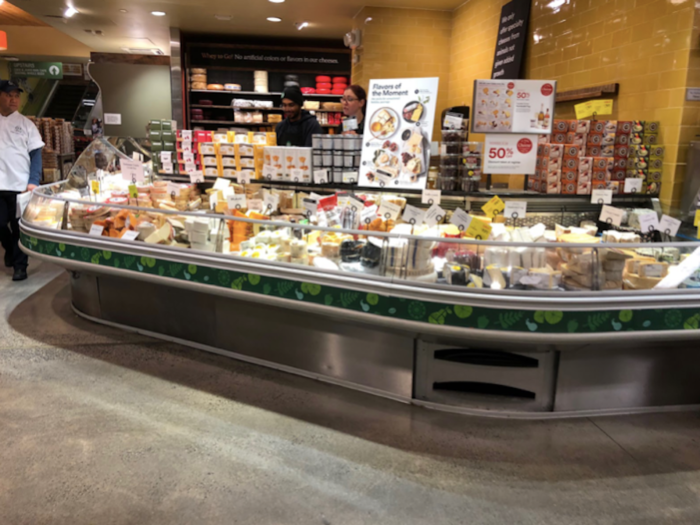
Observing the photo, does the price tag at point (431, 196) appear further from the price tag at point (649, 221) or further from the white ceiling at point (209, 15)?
the white ceiling at point (209, 15)

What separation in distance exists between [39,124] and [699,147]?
1112cm

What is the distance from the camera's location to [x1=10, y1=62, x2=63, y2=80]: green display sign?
1614 cm

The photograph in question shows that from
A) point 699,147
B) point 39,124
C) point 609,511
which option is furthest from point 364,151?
point 39,124

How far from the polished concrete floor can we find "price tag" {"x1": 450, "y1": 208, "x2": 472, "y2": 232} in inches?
41.3

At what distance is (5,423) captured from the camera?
9.01ft

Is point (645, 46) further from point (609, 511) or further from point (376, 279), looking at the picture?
point (609, 511)

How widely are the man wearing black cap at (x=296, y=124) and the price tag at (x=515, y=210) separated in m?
2.23

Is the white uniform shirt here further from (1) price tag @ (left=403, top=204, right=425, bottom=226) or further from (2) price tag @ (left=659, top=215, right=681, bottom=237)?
(2) price tag @ (left=659, top=215, right=681, bottom=237)

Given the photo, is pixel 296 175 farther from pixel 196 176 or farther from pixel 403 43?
pixel 403 43

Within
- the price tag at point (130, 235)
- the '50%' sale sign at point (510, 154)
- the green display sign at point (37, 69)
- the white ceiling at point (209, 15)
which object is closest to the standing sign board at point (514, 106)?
the '50%' sale sign at point (510, 154)

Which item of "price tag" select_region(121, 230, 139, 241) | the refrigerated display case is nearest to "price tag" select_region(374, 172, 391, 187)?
the refrigerated display case

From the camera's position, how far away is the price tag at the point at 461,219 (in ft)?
9.78

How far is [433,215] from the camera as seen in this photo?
3.17m

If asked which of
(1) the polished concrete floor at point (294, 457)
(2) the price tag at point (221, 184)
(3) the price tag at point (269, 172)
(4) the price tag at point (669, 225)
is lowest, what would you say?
(1) the polished concrete floor at point (294, 457)
